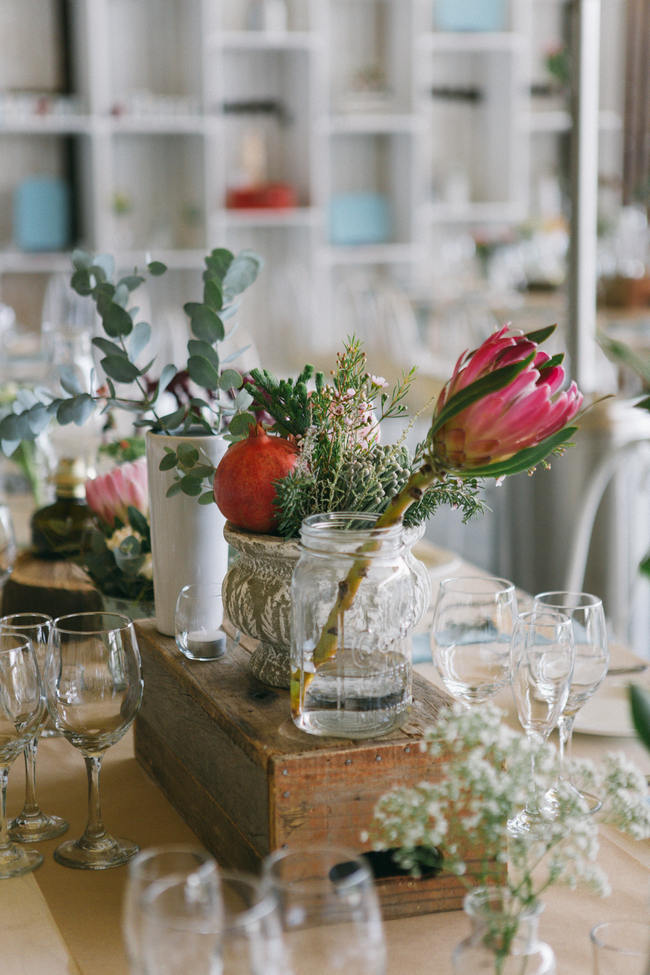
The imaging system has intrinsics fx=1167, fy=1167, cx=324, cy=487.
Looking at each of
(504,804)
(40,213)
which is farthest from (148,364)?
(40,213)

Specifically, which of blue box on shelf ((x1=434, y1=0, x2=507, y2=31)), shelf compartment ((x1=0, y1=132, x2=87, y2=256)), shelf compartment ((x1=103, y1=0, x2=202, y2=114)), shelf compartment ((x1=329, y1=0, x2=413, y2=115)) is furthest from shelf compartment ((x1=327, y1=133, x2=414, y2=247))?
shelf compartment ((x1=0, y1=132, x2=87, y2=256))

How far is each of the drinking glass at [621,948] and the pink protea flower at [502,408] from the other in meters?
0.27

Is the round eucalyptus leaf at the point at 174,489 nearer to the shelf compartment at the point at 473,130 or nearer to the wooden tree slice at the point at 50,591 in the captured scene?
the wooden tree slice at the point at 50,591

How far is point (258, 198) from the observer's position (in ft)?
16.5

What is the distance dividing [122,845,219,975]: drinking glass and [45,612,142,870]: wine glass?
0.98 feet

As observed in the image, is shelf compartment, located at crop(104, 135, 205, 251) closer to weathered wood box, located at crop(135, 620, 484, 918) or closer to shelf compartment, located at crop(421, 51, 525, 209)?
shelf compartment, located at crop(421, 51, 525, 209)

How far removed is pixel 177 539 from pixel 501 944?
0.51 meters

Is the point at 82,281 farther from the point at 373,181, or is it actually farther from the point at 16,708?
the point at 373,181

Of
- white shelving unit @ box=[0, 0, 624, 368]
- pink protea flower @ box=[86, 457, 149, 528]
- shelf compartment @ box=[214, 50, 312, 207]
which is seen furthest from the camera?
shelf compartment @ box=[214, 50, 312, 207]

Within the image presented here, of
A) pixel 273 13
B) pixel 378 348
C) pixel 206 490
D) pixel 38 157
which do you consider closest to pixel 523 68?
pixel 273 13

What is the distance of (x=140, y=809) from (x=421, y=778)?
291 millimetres

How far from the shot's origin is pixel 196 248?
4.96 metres

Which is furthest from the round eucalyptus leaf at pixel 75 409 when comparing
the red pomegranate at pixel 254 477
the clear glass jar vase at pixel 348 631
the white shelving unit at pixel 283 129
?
the white shelving unit at pixel 283 129

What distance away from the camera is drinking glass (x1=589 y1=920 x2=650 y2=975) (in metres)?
0.60
